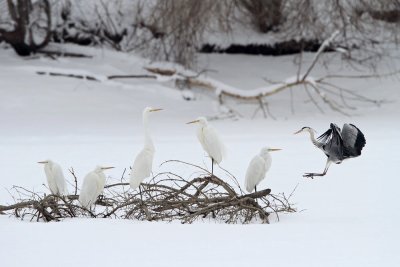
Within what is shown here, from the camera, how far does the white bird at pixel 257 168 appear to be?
696cm

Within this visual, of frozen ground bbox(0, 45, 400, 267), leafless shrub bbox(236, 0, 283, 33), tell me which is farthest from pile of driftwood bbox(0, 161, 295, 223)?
leafless shrub bbox(236, 0, 283, 33)

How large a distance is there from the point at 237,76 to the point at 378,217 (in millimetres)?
12648

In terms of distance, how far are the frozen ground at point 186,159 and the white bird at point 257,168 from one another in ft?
1.41

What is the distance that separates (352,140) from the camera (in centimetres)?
707

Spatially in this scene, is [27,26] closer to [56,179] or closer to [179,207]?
[56,179]

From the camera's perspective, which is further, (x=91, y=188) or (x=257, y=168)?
(x=257, y=168)

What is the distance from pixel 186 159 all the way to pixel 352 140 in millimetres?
4679

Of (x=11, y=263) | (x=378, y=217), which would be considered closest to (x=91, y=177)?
(x=11, y=263)

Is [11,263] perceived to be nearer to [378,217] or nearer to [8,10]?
[378,217]

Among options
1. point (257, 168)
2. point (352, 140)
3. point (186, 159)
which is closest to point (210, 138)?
point (257, 168)

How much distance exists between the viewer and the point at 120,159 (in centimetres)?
1162

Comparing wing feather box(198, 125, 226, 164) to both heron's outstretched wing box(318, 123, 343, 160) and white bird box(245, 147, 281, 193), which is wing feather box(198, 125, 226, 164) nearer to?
white bird box(245, 147, 281, 193)

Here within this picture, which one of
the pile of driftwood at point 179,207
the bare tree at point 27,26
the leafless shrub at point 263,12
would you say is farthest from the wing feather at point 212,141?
the bare tree at point 27,26

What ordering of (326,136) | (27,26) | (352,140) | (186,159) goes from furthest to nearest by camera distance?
(27,26), (186,159), (326,136), (352,140)
